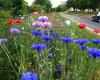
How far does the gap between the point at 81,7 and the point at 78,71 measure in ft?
299

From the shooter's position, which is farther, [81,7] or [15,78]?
[81,7]

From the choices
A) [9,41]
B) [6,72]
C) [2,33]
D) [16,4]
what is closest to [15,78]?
[6,72]

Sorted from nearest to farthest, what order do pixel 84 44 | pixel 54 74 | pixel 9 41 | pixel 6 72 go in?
pixel 84 44 < pixel 54 74 < pixel 6 72 < pixel 9 41

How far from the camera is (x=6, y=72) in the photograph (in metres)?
5.05

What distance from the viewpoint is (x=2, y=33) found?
742 centimetres

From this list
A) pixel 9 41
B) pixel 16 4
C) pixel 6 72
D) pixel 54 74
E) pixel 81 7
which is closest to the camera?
pixel 54 74

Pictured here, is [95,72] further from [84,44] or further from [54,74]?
[54,74]

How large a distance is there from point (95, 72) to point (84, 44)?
1.24ft

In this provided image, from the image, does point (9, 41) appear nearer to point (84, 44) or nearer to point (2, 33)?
point (2, 33)

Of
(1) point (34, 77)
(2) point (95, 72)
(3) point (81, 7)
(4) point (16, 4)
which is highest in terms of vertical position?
(1) point (34, 77)

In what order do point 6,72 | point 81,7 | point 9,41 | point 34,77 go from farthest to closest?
point 81,7 → point 9,41 → point 6,72 → point 34,77

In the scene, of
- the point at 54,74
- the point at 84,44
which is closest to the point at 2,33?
the point at 54,74

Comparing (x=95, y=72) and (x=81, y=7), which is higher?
(x=95, y=72)

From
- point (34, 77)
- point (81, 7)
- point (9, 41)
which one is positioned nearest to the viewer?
point (34, 77)
